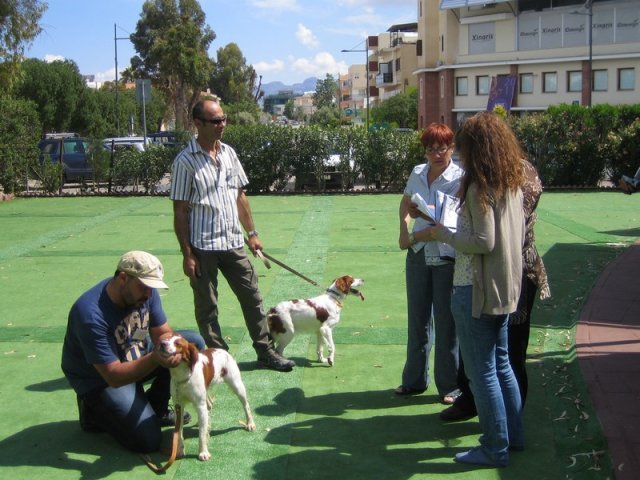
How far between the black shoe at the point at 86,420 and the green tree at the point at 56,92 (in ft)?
154

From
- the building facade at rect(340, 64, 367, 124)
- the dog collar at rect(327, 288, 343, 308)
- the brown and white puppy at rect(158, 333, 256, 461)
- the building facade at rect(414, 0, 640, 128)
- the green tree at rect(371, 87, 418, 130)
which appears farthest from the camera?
the building facade at rect(340, 64, 367, 124)

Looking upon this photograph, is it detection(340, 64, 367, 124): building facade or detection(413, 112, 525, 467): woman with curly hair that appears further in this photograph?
detection(340, 64, 367, 124): building facade

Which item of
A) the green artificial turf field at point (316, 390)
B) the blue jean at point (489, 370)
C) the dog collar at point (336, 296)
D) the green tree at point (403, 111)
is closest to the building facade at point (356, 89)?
the green tree at point (403, 111)

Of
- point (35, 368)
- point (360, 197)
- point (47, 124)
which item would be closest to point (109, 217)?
point (360, 197)

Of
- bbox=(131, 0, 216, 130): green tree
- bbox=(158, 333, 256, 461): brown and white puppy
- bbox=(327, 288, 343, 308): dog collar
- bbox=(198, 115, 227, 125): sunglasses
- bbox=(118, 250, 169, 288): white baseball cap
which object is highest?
bbox=(131, 0, 216, 130): green tree

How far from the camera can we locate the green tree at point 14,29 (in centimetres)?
2131

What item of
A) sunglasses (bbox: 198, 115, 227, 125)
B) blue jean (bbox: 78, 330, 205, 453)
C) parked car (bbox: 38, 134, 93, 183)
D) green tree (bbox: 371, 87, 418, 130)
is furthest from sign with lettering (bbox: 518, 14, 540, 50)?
blue jean (bbox: 78, 330, 205, 453)

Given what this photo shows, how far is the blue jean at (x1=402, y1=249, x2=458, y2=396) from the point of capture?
534 cm

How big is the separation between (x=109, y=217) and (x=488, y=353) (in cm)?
1320

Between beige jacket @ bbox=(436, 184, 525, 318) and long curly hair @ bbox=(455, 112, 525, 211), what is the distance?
0.05 m

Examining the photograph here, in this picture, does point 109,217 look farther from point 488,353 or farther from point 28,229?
point 488,353

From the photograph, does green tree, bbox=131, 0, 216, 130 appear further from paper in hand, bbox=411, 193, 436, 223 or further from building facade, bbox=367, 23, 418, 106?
paper in hand, bbox=411, 193, 436, 223

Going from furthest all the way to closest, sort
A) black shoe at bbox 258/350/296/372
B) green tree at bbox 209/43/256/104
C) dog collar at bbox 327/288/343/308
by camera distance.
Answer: green tree at bbox 209/43/256/104, dog collar at bbox 327/288/343/308, black shoe at bbox 258/350/296/372

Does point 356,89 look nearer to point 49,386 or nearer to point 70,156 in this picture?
point 70,156
